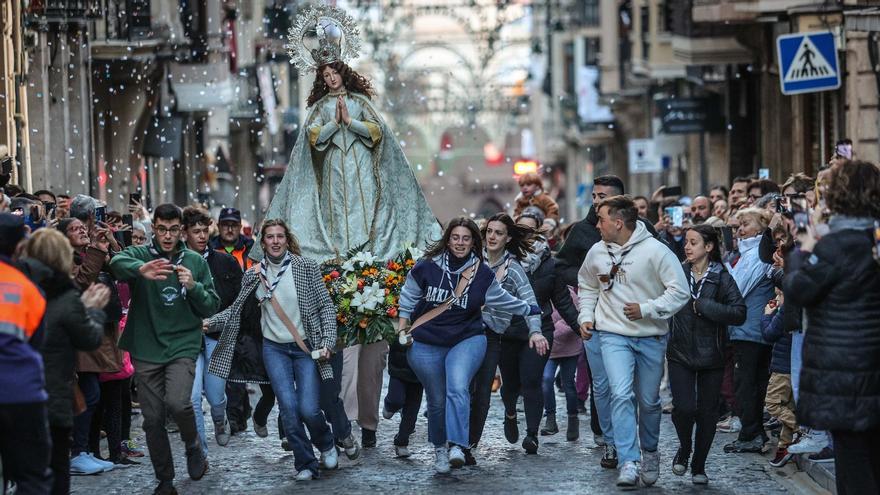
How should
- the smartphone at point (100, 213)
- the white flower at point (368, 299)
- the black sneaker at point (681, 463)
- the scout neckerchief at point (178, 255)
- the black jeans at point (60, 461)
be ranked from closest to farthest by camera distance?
1. the black jeans at point (60, 461)
2. the scout neckerchief at point (178, 255)
3. the black sneaker at point (681, 463)
4. the white flower at point (368, 299)
5. the smartphone at point (100, 213)

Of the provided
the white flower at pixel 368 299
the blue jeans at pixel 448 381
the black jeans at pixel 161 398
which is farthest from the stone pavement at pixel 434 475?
the white flower at pixel 368 299

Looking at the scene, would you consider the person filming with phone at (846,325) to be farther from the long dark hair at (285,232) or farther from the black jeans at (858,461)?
the long dark hair at (285,232)

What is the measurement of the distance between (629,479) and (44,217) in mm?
4966

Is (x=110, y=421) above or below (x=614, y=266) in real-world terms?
below

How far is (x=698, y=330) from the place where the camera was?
12.0m

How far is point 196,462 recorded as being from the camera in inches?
482

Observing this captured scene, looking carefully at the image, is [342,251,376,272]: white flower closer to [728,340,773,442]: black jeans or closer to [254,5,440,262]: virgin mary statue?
[254,5,440,262]: virgin mary statue

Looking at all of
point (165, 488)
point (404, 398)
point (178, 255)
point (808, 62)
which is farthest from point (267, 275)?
point (808, 62)

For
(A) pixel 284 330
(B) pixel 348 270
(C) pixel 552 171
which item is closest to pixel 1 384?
(A) pixel 284 330

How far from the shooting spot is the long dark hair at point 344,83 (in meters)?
15.4

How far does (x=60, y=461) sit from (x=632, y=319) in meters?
3.77

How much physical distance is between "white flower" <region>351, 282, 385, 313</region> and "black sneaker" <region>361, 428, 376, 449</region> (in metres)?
1.11

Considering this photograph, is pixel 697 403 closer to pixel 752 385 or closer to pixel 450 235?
pixel 752 385

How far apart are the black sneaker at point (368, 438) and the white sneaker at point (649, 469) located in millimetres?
2924
